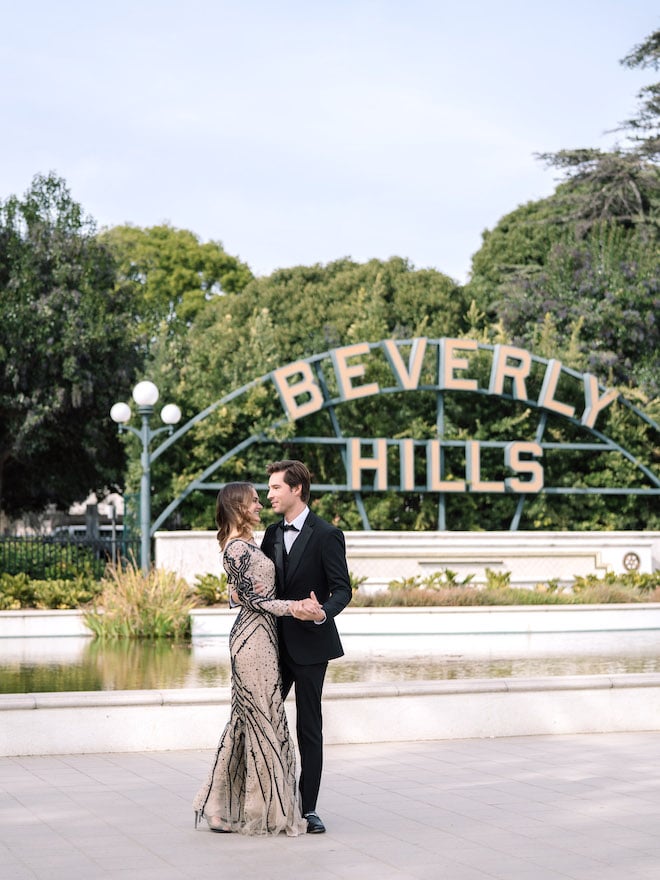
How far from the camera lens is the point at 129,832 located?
629 centimetres

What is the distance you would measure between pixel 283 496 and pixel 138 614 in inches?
445

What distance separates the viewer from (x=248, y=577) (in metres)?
6.29

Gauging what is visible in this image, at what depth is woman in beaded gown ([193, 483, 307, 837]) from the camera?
6.21 m

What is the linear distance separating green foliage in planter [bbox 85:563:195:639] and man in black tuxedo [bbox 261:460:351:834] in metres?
11.2

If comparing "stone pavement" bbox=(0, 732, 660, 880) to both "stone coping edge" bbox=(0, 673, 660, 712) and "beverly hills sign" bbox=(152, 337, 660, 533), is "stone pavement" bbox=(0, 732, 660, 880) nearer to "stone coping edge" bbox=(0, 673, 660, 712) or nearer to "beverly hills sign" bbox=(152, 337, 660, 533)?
"stone coping edge" bbox=(0, 673, 660, 712)

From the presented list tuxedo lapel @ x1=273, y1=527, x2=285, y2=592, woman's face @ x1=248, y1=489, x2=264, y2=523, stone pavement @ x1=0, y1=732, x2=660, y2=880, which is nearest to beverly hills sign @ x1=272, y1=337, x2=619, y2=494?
stone pavement @ x1=0, y1=732, x2=660, y2=880

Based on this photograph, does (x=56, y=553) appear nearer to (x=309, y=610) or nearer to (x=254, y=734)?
(x=254, y=734)

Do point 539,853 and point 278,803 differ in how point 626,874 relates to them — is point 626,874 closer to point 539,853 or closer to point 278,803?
point 539,853

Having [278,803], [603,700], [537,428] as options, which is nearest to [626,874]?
[278,803]

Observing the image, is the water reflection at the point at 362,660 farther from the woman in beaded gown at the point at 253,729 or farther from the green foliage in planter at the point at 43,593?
the woman in beaded gown at the point at 253,729

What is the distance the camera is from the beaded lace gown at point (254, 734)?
6.21 meters

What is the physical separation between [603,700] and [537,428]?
17.2 m

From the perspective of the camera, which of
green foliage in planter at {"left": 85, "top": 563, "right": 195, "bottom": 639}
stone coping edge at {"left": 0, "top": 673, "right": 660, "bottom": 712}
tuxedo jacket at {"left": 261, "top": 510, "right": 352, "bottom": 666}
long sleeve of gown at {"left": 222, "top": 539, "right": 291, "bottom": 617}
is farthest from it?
green foliage in planter at {"left": 85, "top": 563, "right": 195, "bottom": 639}

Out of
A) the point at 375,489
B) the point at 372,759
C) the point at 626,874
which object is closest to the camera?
the point at 626,874
